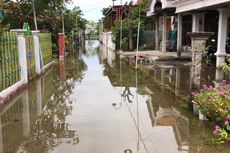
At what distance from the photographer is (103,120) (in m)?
6.92

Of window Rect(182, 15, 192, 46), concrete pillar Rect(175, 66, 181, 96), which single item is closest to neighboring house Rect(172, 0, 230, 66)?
concrete pillar Rect(175, 66, 181, 96)

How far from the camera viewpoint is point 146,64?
17516 mm

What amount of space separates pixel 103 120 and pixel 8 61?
13.7 ft

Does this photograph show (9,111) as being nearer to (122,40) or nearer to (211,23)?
(211,23)

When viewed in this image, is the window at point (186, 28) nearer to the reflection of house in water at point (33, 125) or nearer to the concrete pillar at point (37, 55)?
the concrete pillar at point (37, 55)

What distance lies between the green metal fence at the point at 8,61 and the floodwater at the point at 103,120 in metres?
0.59

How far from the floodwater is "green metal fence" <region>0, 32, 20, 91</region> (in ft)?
1.94

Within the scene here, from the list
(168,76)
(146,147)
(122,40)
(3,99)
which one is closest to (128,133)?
(146,147)

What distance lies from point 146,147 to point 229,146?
135 cm

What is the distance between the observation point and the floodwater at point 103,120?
5.36m

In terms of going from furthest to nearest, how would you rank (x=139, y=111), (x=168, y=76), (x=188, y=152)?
(x=168, y=76) → (x=139, y=111) → (x=188, y=152)

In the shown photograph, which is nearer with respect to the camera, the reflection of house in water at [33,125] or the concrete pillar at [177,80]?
the reflection of house in water at [33,125]

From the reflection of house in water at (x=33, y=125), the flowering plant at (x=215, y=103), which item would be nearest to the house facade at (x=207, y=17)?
the flowering plant at (x=215, y=103)

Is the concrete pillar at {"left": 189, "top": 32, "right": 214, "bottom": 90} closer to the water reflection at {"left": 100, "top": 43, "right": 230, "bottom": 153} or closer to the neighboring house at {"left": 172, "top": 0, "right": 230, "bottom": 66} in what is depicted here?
the water reflection at {"left": 100, "top": 43, "right": 230, "bottom": 153}
